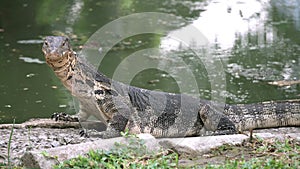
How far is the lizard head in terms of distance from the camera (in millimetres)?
4879

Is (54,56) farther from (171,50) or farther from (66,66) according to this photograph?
(171,50)

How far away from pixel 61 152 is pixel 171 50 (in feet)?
17.0

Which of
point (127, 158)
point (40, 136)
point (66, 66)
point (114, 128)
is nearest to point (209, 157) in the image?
point (127, 158)

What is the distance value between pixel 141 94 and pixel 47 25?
560cm

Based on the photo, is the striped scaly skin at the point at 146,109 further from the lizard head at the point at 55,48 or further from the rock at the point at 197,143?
the rock at the point at 197,143

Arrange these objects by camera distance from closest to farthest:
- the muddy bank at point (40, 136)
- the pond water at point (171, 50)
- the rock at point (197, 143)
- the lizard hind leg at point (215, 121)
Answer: the rock at point (197, 143), the muddy bank at point (40, 136), the lizard hind leg at point (215, 121), the pond water at point (171, 50)

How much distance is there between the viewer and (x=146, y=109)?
5574 millimetres

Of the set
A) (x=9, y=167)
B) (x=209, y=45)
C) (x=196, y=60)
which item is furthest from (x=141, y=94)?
(x=209, y=45)

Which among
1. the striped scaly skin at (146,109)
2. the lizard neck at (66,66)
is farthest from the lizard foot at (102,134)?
the lizard neck at (66,66)

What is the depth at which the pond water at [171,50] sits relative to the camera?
780 centimetres

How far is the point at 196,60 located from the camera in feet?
29.9

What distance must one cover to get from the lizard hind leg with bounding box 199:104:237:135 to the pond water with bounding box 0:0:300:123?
1705 millimetres

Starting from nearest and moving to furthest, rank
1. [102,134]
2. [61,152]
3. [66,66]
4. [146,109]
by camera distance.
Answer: [61,152]
[66,66]
[102,134]
[146,109]

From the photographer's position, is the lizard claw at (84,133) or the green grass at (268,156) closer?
the green grass at (268,156)
